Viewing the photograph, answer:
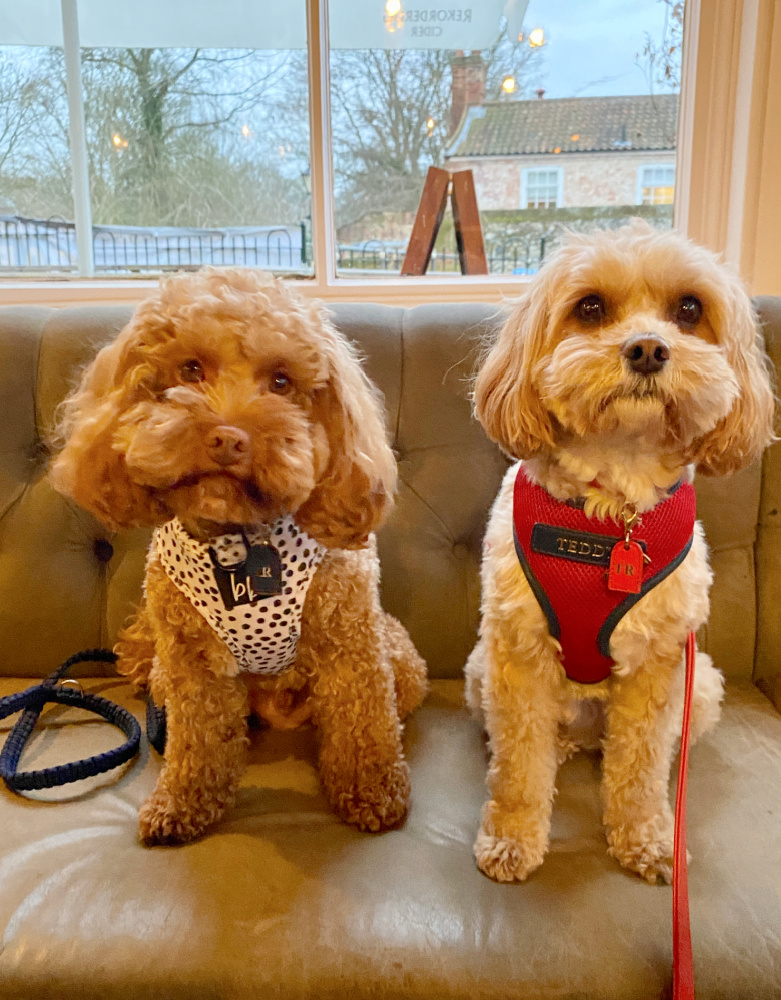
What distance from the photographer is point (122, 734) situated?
1585 mm

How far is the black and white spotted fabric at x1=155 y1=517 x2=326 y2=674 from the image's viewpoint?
1.28 metres

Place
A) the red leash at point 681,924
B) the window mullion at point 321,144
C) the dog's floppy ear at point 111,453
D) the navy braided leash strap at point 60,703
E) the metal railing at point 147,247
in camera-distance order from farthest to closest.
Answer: the metal railing at point 147,247 < the window mullion at point 321,144 < the navy braided leash strap at point 60,703 < the dog's floppy ear at point 111,453 < the red leash at point 681,924

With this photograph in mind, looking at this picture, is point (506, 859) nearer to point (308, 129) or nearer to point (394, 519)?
point (394, 519)

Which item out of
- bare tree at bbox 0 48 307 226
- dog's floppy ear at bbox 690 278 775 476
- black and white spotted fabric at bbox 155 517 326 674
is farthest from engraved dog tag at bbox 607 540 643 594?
bare tree at bbox 0 48 307 226

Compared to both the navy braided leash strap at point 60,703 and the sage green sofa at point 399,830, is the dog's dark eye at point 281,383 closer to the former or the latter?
the sage green sofa at point 399,830

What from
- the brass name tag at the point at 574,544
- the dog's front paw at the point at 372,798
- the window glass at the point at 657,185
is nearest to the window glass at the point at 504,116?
the window glass at the point at 657,185

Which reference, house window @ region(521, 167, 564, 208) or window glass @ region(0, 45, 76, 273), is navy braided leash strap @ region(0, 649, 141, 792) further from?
house window @ region(521, 167, 564, 208)

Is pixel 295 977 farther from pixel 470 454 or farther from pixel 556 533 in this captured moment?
pixel 470 454

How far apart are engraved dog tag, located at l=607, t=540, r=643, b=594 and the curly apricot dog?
0.38 m

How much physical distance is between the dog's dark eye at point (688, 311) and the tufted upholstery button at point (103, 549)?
131cm

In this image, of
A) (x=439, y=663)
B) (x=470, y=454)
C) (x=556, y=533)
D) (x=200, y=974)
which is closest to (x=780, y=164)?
(x=470, y=454)

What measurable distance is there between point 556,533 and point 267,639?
20.4 inches

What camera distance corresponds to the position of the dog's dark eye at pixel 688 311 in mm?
1203

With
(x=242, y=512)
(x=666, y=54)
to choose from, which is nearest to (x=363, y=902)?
(x=242, y=512)
